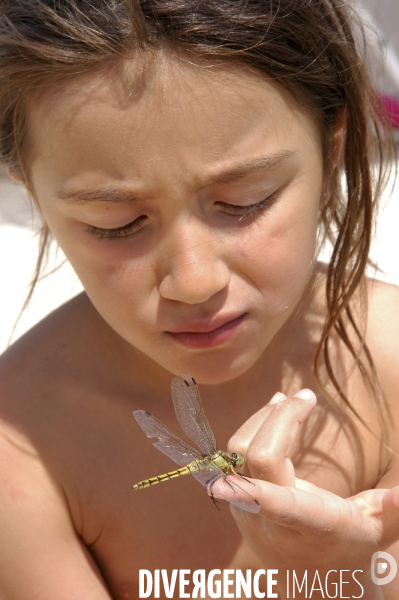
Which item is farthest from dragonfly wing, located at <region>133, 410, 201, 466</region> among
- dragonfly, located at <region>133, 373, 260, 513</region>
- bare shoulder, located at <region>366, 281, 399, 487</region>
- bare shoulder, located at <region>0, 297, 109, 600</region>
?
bare shoulder, located at <region>366, 281, 399, 487</region>

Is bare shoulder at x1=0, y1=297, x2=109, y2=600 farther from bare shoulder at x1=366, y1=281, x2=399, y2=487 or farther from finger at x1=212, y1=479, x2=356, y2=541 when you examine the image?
bare shoulder at x1=366, y1=281, x2=399, y2=487

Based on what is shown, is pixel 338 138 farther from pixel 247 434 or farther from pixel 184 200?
pixel 247 434

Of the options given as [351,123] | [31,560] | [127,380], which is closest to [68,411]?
[127,380]

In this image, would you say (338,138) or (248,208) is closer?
(248,208)

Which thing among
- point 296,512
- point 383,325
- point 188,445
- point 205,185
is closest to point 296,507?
point 296,512

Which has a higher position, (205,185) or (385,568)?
(205,185)

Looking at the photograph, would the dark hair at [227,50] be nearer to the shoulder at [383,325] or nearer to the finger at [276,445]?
the shoulder at [383,325]

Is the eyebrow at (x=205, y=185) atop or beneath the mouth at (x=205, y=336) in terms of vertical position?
atop

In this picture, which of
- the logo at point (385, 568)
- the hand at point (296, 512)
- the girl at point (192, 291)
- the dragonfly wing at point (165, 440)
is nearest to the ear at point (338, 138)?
the girl at point (192, 291)
